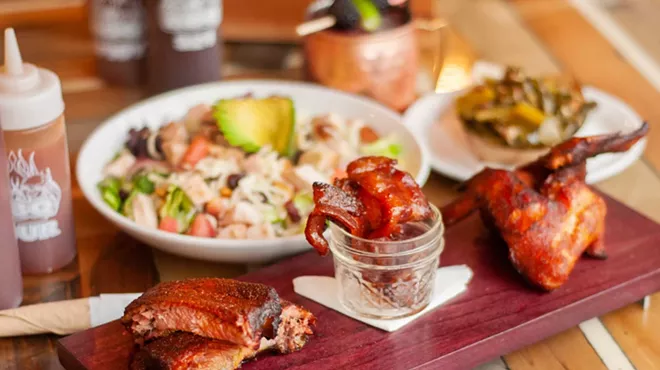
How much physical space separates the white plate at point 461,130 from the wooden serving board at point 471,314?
269 millimetres

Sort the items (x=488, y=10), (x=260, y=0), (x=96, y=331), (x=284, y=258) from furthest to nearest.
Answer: (x=488, y=10) < (x=260, y=0) < (x=284, y=258) < (x=96, y=331)

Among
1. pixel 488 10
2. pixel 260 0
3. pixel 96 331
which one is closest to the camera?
pixel 96 331

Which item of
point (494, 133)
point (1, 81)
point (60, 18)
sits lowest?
point (60, 18)

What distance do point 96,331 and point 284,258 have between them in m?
0.42

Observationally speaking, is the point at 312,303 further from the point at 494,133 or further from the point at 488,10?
the point at 488,10

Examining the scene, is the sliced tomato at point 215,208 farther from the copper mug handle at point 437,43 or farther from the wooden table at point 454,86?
the copper mug handle at point 437,43

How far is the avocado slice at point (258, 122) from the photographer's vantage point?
6.61 feet

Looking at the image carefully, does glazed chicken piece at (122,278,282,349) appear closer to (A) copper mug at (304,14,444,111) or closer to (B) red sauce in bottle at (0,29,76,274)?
(B) red sauce in bottle at (0,29,76,274)

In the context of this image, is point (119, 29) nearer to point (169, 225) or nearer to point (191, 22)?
point (191, 22)

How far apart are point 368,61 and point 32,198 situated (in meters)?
0.96

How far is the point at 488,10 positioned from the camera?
3164mm

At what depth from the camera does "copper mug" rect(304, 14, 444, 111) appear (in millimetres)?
2326

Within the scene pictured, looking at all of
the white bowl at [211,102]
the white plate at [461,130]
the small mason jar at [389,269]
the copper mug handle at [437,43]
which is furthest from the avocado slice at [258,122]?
the copper mug handle at [437,43]

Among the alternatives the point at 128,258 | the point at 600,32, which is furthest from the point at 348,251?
the point at 600,32
